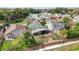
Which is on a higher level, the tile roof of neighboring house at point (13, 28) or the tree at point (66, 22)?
the tree at point (66, 22)

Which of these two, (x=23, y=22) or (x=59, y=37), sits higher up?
(x=23, y=22)

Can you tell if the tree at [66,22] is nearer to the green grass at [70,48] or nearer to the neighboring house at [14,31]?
the green grass at [70,48]

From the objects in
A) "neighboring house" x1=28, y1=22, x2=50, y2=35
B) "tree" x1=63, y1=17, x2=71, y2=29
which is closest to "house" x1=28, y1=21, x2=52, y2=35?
"neighboring house" x1=28, y1=22, x2=50, y2=35

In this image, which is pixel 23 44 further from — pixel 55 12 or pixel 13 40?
pixel 55 12

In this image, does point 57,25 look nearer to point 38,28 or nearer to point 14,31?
point 38,28

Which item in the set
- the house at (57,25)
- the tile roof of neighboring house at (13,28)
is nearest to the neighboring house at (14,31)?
the tile roof of neighboring house at (13,28)

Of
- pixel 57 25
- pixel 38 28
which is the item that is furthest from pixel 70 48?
pixel 38 28

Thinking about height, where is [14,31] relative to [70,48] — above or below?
above
